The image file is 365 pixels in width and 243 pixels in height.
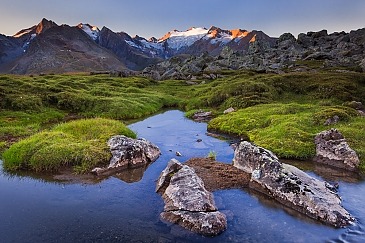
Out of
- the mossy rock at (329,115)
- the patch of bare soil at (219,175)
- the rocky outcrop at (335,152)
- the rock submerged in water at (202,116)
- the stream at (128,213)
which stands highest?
the mossy rock at (329,115)

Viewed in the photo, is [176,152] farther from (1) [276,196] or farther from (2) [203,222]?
(2) [203,222]

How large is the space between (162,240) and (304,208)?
809 cm

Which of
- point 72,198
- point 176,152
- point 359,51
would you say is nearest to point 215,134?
point 176,152

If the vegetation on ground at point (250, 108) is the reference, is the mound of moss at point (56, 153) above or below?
below

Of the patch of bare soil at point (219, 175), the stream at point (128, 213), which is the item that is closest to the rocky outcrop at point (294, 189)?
the stream at point (128, 213)

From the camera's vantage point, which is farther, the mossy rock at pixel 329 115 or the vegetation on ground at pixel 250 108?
the mossy rock at pixel 329 115

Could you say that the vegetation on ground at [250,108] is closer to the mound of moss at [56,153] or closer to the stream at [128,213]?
the mound of moss at [56,153]

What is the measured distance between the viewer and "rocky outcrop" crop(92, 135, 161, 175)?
2296 centimetres

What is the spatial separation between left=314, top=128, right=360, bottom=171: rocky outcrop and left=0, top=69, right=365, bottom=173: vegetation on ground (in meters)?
0.95

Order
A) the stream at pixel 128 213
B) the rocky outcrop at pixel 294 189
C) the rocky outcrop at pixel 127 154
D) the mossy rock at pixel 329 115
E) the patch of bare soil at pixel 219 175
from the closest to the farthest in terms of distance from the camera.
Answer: the stream at pixel 128 213 → the rocky outcrop at pixel 294 189 → the patch of bare soil at pixel 219 175 → the rocky outcrop at pixel 127 154 → the mossy rock at pixel 329 115

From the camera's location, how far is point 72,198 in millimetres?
18328

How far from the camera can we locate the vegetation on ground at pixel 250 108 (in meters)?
29.6

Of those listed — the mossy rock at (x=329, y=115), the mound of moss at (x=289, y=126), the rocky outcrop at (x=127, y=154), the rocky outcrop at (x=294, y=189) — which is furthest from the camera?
the mossy rock at (x=329, y=115)

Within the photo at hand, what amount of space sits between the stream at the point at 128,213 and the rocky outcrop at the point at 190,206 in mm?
413
